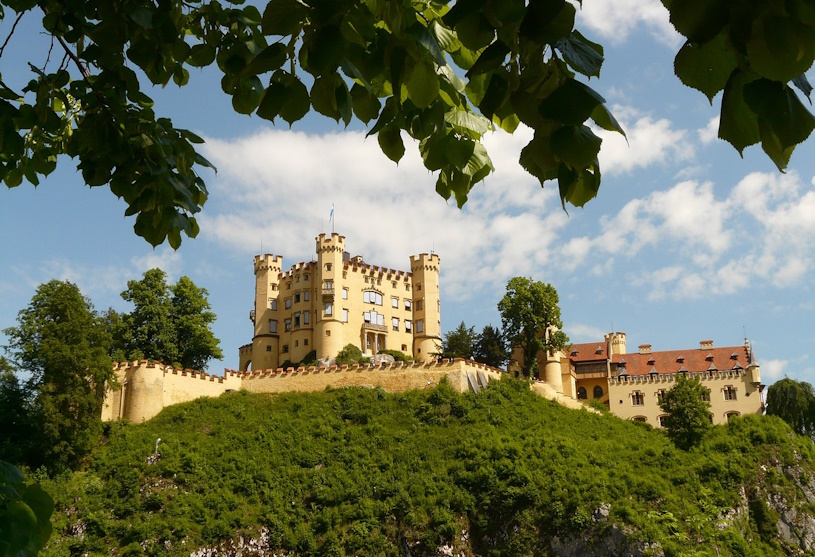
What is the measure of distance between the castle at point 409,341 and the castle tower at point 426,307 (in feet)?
0.24

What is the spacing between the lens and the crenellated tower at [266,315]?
192ft

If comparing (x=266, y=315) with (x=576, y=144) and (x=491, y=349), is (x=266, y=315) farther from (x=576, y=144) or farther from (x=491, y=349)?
(x=576, y=144)

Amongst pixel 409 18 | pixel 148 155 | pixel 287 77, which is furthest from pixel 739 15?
pixel 148 155

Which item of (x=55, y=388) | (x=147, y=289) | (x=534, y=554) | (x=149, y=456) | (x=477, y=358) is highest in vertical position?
(x=147, y=289)

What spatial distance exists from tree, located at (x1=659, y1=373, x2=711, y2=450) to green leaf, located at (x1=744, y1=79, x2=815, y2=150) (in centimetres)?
4328

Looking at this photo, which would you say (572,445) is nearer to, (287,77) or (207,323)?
(207,323)

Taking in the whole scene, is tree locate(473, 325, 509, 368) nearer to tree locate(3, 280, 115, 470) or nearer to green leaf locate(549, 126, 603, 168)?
tree locate(3, 280, 115, 470)

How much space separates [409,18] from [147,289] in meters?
52.8

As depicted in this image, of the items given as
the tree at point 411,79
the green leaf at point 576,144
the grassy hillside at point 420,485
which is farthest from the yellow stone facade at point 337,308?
the green leaf at point 576,144

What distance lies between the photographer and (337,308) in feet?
185

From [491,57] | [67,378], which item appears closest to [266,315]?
[67,378]

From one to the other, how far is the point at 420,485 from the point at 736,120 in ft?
115

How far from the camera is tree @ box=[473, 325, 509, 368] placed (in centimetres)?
5428

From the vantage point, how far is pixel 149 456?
36.8m
